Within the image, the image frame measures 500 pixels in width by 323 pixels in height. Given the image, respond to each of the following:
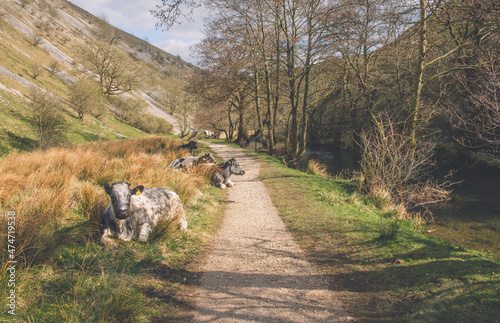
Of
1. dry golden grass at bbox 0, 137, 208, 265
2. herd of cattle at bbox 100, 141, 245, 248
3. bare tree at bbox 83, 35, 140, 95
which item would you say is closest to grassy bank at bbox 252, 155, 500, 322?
herd of cattle at bbox 100, 141, 245, 248

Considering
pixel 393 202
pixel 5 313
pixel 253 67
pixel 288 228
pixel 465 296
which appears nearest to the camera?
pixel 5 313

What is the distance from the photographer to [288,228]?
6535 mm

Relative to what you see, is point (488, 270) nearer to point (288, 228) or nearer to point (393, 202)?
point (288, 228)

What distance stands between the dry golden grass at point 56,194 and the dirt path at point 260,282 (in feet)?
7.35

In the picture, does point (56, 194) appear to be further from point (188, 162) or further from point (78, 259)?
point (188, 162)

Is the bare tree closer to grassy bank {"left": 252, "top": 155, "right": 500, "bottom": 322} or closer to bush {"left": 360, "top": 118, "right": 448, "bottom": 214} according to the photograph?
bush {"left": 360, "top": 118, "right": 448, "bottom": 214}

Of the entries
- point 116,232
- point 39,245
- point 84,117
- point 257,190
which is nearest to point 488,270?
point 116,232

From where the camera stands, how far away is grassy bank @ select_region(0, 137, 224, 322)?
2.87 meters

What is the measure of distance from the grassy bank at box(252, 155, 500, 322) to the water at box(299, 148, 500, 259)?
1593 millimetres

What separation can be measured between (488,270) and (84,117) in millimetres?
30304

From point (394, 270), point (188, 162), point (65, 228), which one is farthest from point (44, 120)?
point (394, 270)

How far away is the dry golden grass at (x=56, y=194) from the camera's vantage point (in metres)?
3.63

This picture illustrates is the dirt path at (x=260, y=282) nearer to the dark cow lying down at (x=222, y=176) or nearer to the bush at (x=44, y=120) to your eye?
the dark cow lying down at (x=222, y=176)

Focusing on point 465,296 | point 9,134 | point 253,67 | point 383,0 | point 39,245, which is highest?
point 383,0
